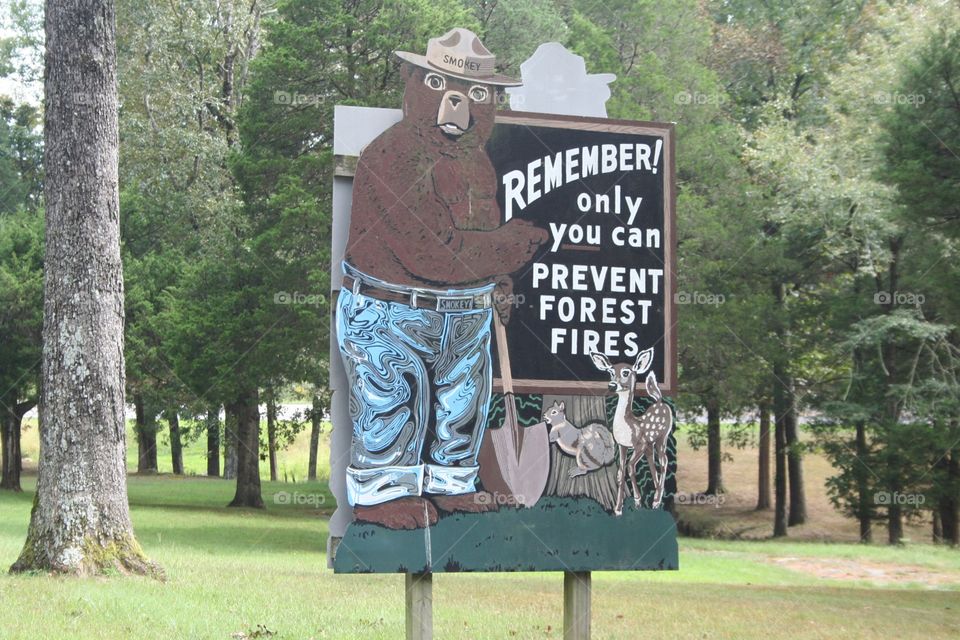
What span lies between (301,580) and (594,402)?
674cm

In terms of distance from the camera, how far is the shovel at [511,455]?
7.38 metres

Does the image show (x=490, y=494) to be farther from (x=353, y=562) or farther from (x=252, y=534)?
Result: (x=252, y=534)

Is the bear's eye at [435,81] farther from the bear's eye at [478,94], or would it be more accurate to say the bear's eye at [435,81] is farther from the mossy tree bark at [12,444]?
the mossy tree bark at [12,444]

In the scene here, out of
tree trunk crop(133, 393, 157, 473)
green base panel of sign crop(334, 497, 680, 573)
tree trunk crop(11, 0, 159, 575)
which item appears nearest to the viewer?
green base panel of sign crop(334, 497, 680, 573)

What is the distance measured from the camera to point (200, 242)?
32.6 metres

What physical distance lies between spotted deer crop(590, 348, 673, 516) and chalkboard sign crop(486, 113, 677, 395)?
8cm

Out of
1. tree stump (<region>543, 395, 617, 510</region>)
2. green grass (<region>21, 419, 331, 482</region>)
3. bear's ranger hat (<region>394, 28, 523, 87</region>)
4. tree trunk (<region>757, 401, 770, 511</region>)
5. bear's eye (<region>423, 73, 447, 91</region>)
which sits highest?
bear's ranger hat (<region>394, 28, 523, 87</region>)

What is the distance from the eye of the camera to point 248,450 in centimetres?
2983

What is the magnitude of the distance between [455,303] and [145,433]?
36.2 m

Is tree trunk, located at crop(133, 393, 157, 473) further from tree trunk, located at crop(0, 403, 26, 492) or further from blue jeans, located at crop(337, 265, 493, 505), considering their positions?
blue jeans, located at crop(337, 265, 493, 505)

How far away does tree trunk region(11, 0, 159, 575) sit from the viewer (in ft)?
39.1

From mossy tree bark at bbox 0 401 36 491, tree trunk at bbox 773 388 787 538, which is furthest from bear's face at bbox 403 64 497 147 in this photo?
mossy tree bark at bbox 0 401 36 491

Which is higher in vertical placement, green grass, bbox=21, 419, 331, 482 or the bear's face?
the bear's face

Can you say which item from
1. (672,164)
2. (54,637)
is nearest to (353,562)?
(54,637)
